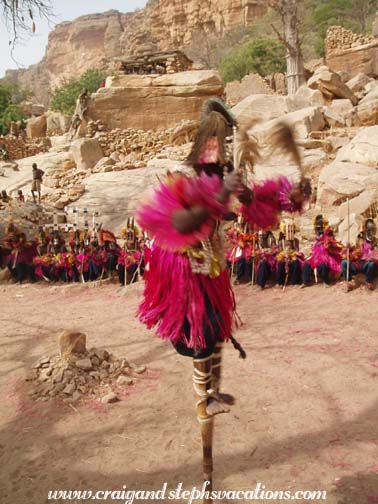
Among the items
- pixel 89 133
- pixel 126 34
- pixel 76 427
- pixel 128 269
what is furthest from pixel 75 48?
pixel 76 427

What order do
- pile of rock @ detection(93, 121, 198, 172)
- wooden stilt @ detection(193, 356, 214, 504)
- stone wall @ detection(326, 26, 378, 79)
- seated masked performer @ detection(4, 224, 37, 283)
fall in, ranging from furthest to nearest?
stone wall @ detection(326, 26, 378, 79), pile of rock @ detection(93, 121, 198, 172), seated masked performer @ detection(4, 224, 37, 283), wooden stilt @ detection(193, 356, 214, 504)

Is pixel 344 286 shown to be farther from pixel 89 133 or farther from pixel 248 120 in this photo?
pixel 89 133

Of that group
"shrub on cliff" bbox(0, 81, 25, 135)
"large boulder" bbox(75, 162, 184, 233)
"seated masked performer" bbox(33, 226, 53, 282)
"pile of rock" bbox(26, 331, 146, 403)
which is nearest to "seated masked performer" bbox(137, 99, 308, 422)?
"pile of rock" bbox(26, 331, 146, 403)

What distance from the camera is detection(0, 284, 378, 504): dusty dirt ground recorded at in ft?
10.3

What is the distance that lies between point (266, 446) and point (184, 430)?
679 millimetres

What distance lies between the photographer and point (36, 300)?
907 cm

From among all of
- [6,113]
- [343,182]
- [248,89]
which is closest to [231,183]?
[343,182]

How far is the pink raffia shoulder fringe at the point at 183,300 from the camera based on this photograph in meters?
2.58

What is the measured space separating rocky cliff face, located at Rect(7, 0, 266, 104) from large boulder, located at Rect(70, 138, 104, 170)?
33.6m

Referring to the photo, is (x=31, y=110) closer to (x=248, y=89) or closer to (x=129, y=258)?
(x=248, y=89)

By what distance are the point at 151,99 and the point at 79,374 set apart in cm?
1662

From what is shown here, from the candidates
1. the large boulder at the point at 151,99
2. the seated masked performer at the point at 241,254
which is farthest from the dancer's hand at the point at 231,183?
the large boulder at the point at 151,99

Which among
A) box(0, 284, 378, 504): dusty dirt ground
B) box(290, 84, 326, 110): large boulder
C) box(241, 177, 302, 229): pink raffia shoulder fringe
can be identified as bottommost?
box(0, 284, 378, 504): dusty dirt ground

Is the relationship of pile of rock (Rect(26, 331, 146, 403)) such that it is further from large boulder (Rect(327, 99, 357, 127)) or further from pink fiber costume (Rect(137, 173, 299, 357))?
large boulder (Rect(327, 99, 357, 127))
